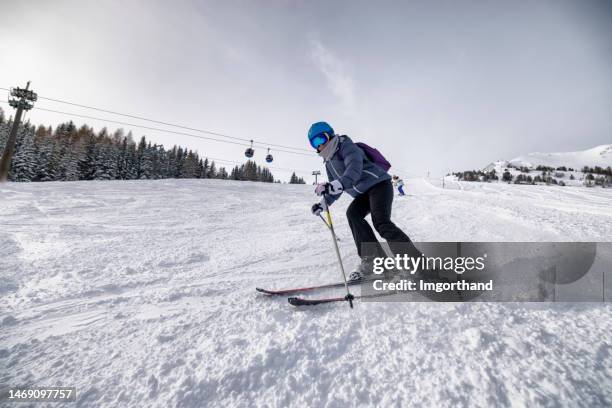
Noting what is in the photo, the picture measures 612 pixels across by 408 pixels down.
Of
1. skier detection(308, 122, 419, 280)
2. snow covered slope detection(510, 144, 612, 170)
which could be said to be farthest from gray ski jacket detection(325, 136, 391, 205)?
snow covered slope detection(510, 144, 612, 170)

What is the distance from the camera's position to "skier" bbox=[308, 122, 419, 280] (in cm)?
299

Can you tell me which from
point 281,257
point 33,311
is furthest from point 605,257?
point 33,311

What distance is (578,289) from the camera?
2.41 m

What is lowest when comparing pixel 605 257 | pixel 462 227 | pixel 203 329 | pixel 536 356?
pixel 203 329

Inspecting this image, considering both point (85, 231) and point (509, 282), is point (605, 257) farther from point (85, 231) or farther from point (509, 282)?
point (85, 231)

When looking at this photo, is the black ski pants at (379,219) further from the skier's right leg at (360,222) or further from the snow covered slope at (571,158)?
the snow covered slope at (571,158)

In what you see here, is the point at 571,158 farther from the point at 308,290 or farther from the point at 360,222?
the point at 308,290

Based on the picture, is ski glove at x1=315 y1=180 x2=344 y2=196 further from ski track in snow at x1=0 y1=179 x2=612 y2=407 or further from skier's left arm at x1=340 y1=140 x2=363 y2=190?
ski track in snow at x1=0 y1=179 x2=612 y2=407

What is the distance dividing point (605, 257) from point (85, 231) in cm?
877

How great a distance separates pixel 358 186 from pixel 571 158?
234m

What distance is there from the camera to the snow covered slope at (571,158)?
149 meters

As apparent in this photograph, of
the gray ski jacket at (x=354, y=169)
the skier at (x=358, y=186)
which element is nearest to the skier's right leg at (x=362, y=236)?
the skier at (x=358, y=186)

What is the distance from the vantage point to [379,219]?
2984 mm

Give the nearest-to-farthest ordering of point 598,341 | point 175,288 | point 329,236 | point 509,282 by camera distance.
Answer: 1. point 598,341
2. point 509,282
3. point 175,288
4. point 329,236
